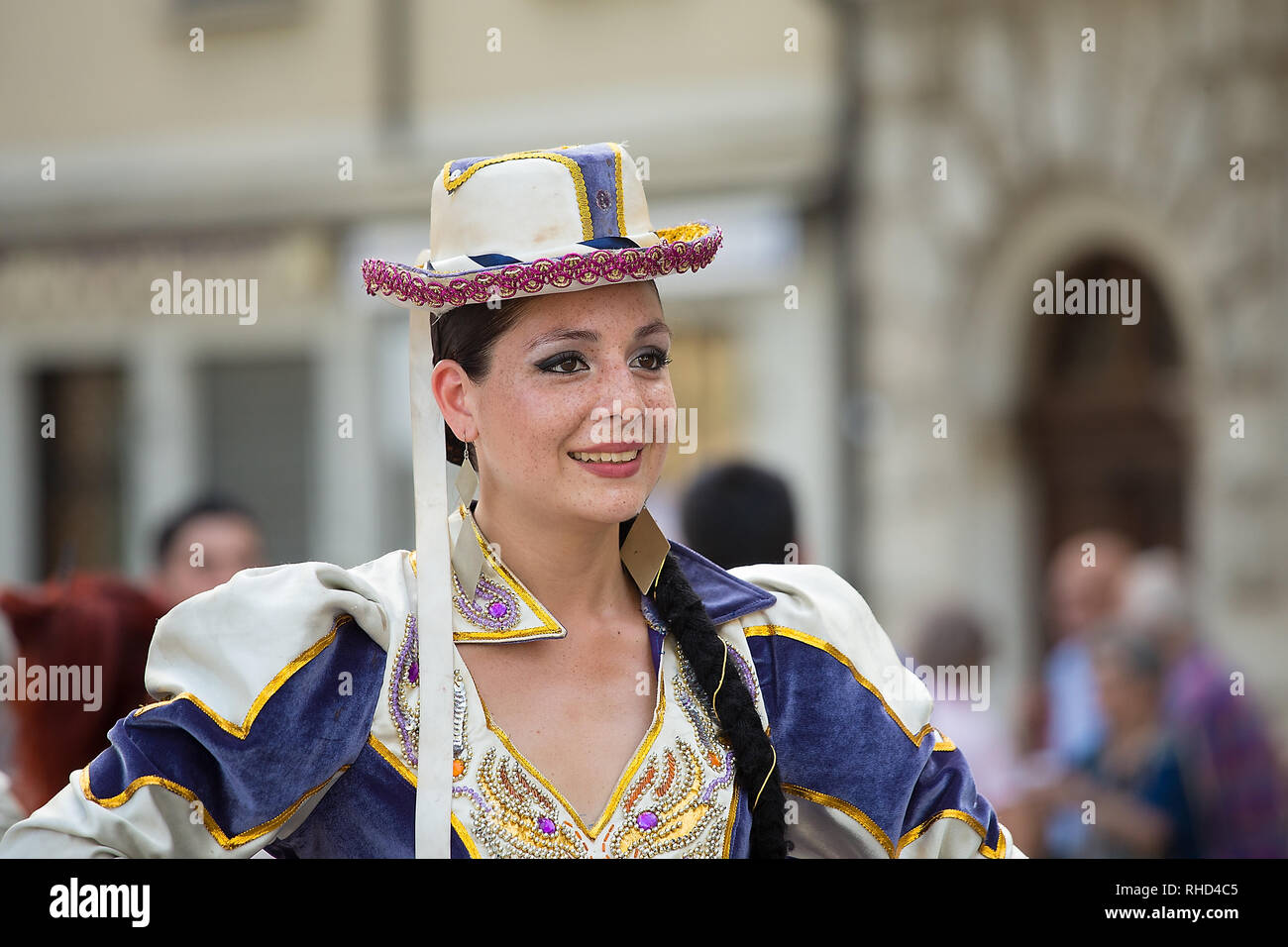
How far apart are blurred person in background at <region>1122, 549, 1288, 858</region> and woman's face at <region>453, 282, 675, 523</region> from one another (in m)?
3.13

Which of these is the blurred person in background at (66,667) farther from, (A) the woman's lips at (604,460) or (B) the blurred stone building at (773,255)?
(B) the blurred stone building at (773,255)

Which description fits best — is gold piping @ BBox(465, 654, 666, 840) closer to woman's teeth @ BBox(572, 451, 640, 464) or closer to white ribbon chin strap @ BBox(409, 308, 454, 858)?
white ribbon chin strap @ BBox(409, 308, 454, 858)

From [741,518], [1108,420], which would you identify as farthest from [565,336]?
[1108,420]

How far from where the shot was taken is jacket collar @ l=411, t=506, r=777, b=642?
6.89ft

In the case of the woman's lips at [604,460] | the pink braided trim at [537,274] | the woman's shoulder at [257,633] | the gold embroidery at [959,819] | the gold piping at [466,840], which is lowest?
the gold embroidery at [959,819]

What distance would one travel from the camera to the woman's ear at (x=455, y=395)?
2107 mm

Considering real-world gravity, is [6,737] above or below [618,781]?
below

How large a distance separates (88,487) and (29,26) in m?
2.99

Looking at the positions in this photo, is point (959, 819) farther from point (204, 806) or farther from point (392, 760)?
point (204, 806)

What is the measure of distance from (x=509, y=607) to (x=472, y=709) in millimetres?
133

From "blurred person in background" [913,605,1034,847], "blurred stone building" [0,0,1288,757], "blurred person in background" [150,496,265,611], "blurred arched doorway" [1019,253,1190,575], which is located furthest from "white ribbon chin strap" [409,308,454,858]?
"blurred arched doorway" [1019,253,1190,575]

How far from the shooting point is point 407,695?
2.04 metres

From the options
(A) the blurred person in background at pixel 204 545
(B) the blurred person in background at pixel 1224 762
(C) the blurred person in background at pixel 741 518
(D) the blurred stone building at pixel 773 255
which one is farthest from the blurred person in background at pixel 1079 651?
(A) the blurred person in background at pixel 204 545

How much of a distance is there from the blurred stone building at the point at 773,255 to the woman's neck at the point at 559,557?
208 inches
